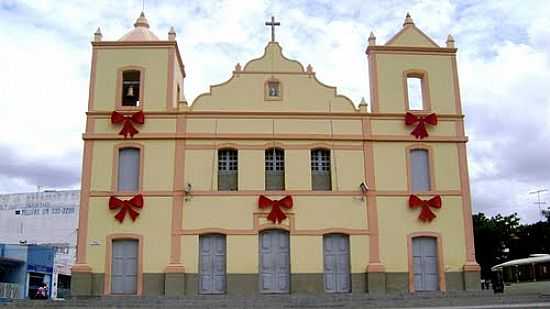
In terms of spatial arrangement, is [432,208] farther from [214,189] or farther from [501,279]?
[501,279]

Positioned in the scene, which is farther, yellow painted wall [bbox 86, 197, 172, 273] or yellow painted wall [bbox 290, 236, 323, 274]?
yellow painted wall [bbox 290, 236, 323, 274]

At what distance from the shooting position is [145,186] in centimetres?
2288

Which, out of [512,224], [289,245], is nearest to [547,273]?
[289,245]

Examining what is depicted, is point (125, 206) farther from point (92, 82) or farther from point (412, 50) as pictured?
point (412, 50)

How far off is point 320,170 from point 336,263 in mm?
3405

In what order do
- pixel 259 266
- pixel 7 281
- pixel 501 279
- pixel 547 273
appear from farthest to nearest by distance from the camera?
pixel 7 281
pixel 501 279
pixel 547 273
pixel 259 266

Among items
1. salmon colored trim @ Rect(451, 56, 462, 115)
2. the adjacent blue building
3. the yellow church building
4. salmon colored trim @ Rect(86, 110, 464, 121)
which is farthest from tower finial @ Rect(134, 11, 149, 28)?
the adjacent blue building

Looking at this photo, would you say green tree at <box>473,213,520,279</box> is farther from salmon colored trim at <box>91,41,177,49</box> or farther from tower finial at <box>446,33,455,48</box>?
salmon colored trim at <box>91,41,177,49</box>

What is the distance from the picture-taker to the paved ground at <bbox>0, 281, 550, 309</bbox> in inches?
742

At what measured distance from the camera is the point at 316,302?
63.3 feet

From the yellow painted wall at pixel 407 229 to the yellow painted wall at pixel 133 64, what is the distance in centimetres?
904

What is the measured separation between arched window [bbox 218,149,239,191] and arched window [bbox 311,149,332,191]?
9.17 feet

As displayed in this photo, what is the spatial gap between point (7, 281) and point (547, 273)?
92.8 ft

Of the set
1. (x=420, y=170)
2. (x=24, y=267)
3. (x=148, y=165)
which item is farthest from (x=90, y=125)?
(x=24, y=267)
